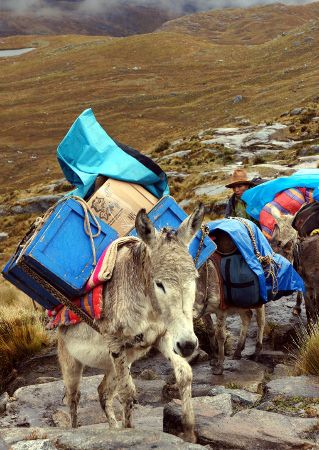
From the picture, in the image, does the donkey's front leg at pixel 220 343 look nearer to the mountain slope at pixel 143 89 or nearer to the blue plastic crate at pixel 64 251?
the blue plastic crate at pixel 64 251

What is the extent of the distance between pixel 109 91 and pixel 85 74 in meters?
19.5

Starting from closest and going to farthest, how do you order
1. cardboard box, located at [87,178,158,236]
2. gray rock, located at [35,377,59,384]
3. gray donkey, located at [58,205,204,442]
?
gray donkey, located at [58,205,204,442] → cardboard box, located at [87,178,158,236] → gray rock, located at [35,377,59,384]

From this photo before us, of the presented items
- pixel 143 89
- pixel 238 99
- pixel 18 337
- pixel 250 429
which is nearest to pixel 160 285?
pixel 250 429

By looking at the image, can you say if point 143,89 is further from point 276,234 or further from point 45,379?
point 45,379

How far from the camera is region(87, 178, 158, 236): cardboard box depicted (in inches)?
242

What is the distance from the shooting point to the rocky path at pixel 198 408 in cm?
445

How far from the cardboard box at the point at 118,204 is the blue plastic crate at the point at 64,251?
454 millimetres

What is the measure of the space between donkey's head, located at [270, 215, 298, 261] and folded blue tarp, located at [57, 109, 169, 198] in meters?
2.85

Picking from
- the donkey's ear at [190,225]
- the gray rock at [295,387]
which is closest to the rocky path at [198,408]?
the gray rock at [295,387]

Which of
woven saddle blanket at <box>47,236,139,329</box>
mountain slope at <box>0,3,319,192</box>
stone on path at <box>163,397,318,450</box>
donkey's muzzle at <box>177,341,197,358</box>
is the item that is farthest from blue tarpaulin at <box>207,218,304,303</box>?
mountain slope at <box>0,3,319,192</box>

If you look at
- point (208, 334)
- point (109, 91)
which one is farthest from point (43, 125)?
point (208, 334)

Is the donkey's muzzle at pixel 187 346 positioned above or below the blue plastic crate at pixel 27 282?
above

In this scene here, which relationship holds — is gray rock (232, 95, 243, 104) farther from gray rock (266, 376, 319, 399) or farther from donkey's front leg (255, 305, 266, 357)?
gray rock (266, 376, 319, 399)

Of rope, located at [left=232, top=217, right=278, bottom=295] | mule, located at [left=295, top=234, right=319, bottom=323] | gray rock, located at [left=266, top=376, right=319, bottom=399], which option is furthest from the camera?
mule, located at [left=295, top=234, right=319, bottom=323]
